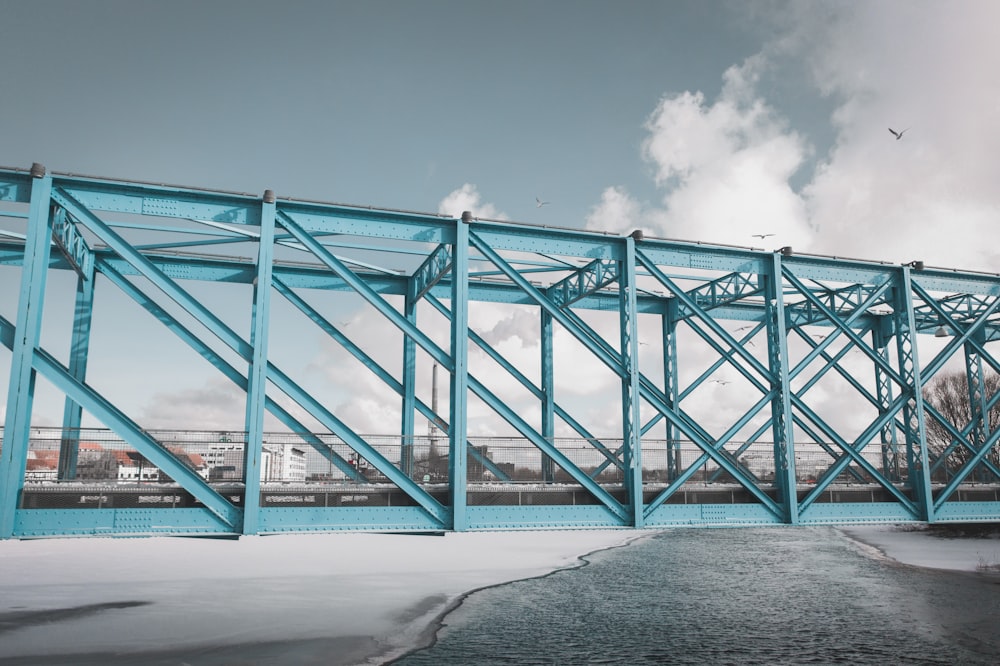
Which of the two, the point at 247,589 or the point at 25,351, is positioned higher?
the point at 25,351

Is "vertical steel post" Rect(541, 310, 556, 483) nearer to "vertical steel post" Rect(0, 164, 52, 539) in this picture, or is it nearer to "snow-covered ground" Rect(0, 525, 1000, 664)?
"snow-covered ground" Rect(0, 525, 1000, 664)

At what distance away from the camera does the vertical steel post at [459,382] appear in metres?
16.2

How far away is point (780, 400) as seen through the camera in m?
19.7

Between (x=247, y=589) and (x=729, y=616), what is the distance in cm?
1557

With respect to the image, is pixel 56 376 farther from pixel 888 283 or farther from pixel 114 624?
pixel 888 283

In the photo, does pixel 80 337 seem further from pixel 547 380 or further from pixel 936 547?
pixel 936 547

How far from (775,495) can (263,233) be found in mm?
14907

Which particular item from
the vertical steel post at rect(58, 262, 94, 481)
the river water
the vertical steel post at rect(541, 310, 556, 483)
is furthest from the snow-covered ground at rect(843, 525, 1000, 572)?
the vertical steel post at rect(58, 262, 94, 481)

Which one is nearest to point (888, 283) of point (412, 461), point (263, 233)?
point (412, 461)

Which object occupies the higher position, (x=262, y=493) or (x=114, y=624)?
(x=262, y=493)

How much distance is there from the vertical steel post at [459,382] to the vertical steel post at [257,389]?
412 centimetres

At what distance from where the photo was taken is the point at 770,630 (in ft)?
63.5

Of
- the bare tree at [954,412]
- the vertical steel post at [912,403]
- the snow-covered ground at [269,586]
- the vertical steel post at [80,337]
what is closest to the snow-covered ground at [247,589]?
the snow-covered ground at [269,586]

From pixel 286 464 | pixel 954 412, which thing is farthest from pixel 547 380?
pixel 954 412
